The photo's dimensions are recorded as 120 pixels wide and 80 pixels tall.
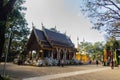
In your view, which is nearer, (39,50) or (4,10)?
(4,10)

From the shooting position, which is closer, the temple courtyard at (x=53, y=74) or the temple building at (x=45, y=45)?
the temple courtyard at (x=53, y=74)

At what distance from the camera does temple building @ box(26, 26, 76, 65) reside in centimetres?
3891

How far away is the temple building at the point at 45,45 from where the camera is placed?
3891 cm

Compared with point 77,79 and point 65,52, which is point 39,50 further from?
point 77,79

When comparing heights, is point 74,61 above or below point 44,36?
below

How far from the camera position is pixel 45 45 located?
39.3 metres

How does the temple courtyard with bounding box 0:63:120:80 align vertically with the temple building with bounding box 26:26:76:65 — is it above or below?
below

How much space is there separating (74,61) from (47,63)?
41.2 feet

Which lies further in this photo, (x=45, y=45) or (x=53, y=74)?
(x=45, y=45)

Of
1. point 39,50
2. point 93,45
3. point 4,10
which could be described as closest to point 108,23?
point 4,10

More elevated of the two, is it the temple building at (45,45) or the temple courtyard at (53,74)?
the temple building at (45,45)

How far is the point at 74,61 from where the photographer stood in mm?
47656

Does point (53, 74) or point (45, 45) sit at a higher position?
point (45, 45)

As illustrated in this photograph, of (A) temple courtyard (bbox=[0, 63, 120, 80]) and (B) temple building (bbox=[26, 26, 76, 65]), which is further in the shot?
(B) temple building (bbox=[26, 26, 76, 65])
